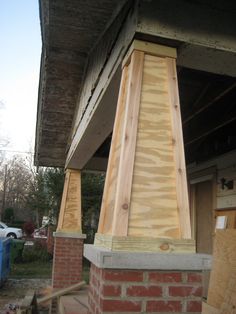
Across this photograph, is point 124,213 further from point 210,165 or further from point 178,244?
point 210,165

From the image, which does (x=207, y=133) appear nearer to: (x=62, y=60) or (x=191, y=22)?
(x=62, y=60)

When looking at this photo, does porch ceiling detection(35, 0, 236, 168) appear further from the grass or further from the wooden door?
the grass

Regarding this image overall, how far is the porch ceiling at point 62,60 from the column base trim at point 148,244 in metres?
2.00

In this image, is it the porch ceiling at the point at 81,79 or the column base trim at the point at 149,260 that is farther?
the porch ceiling at the point at 81,79

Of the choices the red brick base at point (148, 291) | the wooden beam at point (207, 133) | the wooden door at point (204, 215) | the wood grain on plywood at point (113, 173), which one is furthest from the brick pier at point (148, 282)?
the wooden door at point (204, 215)

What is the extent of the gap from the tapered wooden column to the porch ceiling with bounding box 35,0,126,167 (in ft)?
3.28

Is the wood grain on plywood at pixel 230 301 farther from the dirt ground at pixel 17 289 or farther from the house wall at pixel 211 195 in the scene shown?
the dirt ground at pixel 17 289

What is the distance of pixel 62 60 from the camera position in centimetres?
598

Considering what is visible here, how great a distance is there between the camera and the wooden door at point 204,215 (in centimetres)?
759

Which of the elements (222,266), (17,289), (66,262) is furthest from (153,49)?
(17,289)

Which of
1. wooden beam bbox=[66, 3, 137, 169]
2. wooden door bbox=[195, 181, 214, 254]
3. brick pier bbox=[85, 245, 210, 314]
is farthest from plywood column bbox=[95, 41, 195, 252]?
wooden door bbox=[195, 181, 214, 254]

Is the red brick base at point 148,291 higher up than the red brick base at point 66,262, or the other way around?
the red brick base at point 148,291

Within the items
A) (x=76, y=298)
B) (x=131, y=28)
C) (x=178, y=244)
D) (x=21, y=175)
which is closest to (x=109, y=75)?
(x=131, y=28)

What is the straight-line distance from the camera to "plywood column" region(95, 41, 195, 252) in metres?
2.69
